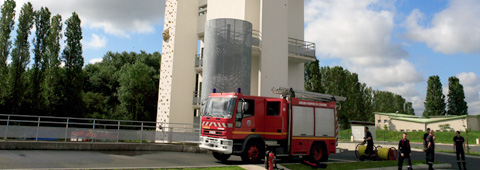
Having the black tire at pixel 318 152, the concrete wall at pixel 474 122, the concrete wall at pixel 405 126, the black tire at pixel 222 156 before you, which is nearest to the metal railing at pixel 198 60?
the black tire at pixel 222 156

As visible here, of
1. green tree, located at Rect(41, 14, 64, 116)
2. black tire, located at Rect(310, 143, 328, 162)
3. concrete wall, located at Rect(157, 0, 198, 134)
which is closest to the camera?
black tire, located at Rect(310, 143, 328, 162)

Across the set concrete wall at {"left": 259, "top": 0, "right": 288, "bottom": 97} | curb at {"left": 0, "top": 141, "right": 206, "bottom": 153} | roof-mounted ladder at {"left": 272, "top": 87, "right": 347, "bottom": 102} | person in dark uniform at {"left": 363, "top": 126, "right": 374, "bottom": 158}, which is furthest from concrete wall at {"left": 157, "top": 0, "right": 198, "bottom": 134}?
person in dark uniform at {"left": 363, "top": 126, "right": 374, "bottom": 158}

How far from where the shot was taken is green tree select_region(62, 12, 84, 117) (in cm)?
3912

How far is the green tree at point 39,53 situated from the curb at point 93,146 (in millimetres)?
24204

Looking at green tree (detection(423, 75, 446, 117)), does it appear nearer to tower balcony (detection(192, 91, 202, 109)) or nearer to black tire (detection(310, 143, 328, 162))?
tower balcony (detection(192, 91, 202, 109))

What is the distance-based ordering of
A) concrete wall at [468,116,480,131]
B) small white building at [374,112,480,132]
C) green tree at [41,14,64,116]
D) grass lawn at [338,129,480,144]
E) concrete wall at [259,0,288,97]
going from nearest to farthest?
concrete wall at [259,0,288,97], green tree at [41,14,64,116], grass lawn at [338,129,480,144], small white building at [374,112,480,132], concrete wall at [468,116,480,131]

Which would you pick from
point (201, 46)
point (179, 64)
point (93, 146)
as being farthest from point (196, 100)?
point (93, 146)

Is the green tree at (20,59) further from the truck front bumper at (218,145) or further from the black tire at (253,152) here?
the black tire at (253,152)

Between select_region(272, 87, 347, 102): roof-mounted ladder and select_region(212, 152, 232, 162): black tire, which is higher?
select_region(272, 87, 347, 102): roof-mounted ladder

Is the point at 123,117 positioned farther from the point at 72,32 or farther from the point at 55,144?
the point at 55,144

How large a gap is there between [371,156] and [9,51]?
3702 cm

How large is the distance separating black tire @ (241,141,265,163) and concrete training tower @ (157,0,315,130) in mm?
11988

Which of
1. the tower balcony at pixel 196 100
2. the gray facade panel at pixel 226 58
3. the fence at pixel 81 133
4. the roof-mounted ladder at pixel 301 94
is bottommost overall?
the fence at pixel 81 133

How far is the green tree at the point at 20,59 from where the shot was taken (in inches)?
1379
